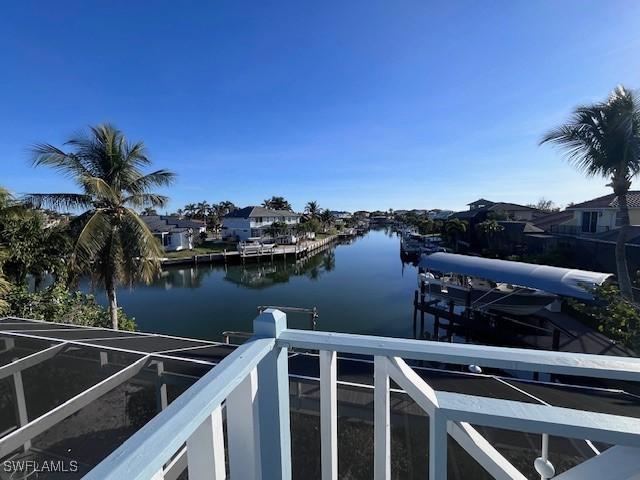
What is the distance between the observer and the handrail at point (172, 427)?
0.55 metres

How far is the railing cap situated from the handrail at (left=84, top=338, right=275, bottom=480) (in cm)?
10

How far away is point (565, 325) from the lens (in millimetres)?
11148

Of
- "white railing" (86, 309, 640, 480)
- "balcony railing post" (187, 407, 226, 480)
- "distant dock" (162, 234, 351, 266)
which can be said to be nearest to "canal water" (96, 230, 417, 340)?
"distant dock" (162, 234, 351, 266)

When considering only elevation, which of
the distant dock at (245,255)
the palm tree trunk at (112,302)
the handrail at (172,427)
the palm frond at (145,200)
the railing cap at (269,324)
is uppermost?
the palm frond at (145,200)

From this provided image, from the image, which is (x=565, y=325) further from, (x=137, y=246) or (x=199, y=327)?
(x=199, y=327)

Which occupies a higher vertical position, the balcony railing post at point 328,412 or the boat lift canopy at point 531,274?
the balcony railing post at point 328,412

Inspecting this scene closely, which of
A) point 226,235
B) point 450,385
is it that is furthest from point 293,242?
point 450,385

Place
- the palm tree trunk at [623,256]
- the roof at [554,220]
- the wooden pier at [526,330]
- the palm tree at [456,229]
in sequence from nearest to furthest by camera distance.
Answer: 1. the palm tree trunk at [623,256]
2. the wooden pier at [526,330]
3. the roof at [554,220]
4. the palm tree at [456,229]

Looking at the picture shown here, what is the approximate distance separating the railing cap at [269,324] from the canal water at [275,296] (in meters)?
13.7

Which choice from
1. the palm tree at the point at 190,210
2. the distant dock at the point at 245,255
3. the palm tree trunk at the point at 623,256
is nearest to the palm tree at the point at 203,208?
the palm tree at the point at 190,210

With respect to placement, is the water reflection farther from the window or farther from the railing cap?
the railing cap

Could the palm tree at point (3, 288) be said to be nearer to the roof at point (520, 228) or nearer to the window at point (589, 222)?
the window at point (589, 222)

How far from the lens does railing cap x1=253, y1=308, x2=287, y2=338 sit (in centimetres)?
107

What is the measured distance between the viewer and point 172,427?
0.66m
